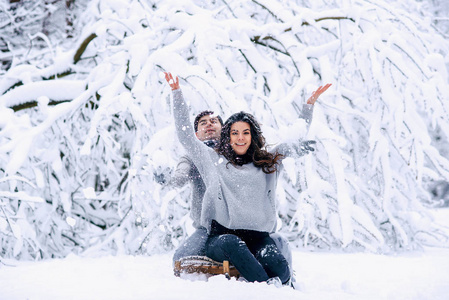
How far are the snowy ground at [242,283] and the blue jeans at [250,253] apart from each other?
12cm

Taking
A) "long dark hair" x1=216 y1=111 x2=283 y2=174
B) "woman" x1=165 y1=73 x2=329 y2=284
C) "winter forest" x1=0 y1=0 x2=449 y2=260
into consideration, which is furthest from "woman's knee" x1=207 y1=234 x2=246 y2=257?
"winter forest" x1=0 y1=0 x2=449 y2=260

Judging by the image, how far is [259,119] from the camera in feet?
11.3

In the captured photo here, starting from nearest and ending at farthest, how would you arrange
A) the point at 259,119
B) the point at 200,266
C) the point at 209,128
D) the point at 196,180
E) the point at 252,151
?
the point at 200,266 < the point at 252,151 < the point at 196,180 < the point at 209,128 < the point at 259,119

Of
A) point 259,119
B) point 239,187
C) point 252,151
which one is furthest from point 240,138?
point 259,119

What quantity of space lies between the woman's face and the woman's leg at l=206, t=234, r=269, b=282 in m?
0.50

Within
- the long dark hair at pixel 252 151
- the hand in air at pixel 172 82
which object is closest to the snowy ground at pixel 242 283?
the long dark hair at pixel 252 151

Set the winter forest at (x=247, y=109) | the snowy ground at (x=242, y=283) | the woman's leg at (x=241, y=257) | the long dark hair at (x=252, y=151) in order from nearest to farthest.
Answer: the snowy ground at (x=242, y=283) → the woman's leg at (x=241, y=257) → the long dark hair at (x=252, y=151) → the winter forest at (x=247, y=109)

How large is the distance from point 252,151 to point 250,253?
60 cm

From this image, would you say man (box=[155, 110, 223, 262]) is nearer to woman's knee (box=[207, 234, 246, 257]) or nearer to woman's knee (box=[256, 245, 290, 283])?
woman's knee (box=[207, 234, 246, 257])

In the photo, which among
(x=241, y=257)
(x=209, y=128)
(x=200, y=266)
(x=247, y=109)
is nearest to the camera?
(x=241, y=257)

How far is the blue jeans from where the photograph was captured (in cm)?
212

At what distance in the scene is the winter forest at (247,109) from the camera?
3020 mm

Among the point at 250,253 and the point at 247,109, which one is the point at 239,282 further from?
the point at 247,109

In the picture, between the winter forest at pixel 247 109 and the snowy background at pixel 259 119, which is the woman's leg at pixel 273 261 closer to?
the snowy background at pixel 259 119
